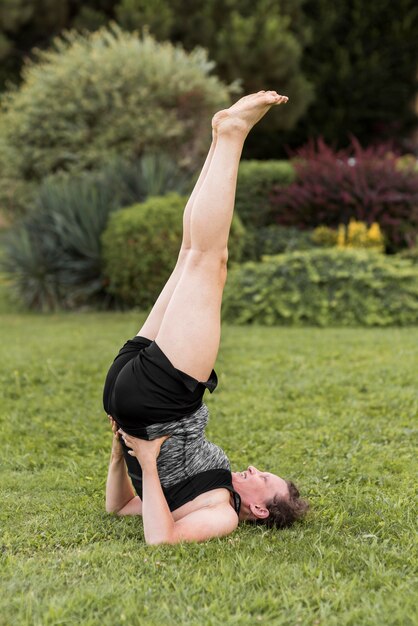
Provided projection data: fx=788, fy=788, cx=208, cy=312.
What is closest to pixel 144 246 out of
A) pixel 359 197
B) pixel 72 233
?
pixel 72 233

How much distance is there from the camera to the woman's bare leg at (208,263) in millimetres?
3488

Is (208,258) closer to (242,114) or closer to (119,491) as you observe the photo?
(242,114)

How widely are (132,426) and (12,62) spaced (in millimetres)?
19578

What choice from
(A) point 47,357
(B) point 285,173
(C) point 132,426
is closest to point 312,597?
(C) point 132,426

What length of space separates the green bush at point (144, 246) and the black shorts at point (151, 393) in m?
6.46

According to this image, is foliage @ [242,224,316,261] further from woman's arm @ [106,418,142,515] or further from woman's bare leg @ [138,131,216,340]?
woman's arm @ [106,418,142,515]

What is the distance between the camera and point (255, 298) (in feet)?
29.7

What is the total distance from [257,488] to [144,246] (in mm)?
6497

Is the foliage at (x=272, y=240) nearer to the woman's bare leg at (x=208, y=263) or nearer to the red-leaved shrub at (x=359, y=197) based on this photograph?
the red-leaved shrub at (x=359, y=197)

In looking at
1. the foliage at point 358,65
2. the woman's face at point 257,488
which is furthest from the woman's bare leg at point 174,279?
the foliage at point 358,65

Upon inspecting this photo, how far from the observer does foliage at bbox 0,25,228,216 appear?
472 inches

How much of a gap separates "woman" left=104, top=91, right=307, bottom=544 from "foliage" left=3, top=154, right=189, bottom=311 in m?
6.90

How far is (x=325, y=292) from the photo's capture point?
29.5 ft

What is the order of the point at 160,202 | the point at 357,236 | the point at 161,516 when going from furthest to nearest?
the point at 357,236 → the point at 160,202 → the point at 161,516
